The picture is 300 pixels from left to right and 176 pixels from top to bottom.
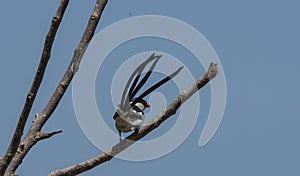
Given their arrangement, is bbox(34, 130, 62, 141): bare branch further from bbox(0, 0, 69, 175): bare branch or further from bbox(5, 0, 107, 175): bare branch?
bbox(0, 0, 69, 175): bare branch

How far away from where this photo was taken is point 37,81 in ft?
5.08

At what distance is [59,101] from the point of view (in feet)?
5.41

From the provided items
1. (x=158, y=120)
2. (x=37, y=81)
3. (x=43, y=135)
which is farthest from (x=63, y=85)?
(x=158, y=120)

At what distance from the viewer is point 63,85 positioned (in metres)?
1.63

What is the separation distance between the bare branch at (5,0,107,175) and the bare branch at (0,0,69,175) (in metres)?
0.09

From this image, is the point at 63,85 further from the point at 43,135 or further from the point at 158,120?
the point at 158,120

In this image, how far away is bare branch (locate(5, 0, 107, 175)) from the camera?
1602 millimetres

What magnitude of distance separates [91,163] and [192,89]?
48cm

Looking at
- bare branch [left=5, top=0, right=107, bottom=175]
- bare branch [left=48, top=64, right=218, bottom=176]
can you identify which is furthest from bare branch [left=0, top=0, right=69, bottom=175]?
bare branch [left=48, top=64, right=218, bottom=176]

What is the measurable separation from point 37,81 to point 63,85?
0.35 feet

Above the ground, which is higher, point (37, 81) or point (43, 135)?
point (37, 81)

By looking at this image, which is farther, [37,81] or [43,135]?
[43,135]

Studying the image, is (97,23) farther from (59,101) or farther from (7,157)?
(7,157)

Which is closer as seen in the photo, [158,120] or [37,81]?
[37,81]
